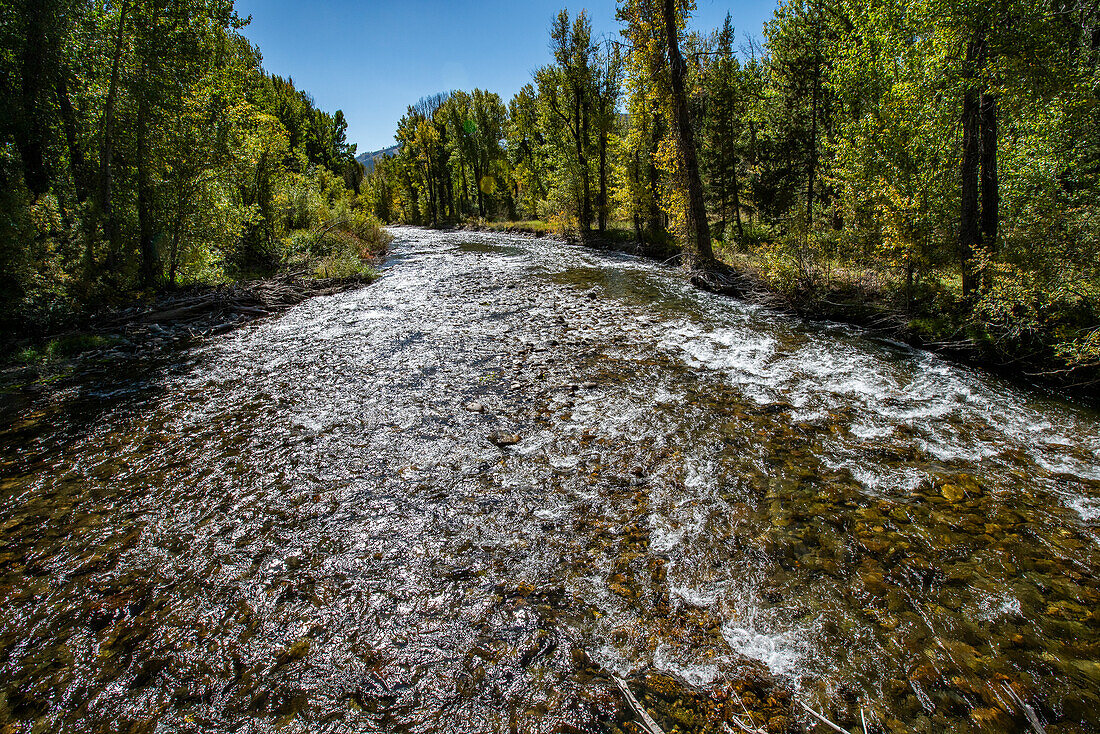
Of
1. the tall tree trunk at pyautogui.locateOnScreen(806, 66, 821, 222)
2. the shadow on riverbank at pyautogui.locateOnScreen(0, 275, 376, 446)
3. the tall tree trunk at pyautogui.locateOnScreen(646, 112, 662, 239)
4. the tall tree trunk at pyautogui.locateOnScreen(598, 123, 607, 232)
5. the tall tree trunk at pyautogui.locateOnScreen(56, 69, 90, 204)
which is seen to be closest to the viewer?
the shadow on riverbank at pyautogui.locateOnScreen(0, 275, 376, 446)

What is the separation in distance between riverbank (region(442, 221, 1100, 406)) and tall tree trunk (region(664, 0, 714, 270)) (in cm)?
109

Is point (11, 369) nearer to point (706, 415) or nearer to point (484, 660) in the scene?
point (484, 660)

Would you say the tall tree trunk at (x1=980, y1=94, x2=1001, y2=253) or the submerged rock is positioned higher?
the tall tree trunk at (x1=980, y1=94, x2=1001, y2=253)

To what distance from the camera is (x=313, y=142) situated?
197 feet

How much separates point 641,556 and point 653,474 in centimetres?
157

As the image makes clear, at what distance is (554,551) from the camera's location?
4.92m

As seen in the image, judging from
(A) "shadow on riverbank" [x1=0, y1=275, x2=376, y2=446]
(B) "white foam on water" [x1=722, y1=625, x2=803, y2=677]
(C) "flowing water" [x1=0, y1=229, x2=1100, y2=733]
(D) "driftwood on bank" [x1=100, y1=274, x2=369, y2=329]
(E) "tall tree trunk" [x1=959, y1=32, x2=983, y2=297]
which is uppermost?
(E) "tall tree trunk" [x1=959, y1=32, x2=983, y2=297]

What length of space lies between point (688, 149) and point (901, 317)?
1064 cm

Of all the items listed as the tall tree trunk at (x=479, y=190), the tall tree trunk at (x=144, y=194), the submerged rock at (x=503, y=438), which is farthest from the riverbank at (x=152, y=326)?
the tall tree trunk at (x=479, y=190)

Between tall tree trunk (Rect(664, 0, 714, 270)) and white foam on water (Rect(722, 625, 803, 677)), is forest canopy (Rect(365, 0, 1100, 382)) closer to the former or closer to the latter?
tall tree trunk (Rect(664, 0, 714, 270))

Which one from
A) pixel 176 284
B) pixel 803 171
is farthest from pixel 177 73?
pixel 803 171

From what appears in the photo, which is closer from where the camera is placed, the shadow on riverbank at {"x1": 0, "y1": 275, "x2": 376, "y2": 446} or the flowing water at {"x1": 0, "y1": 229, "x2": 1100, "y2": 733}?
the flowing water at {"x1": 0, "y1": 229, "x2": 1100, "y2": 733}

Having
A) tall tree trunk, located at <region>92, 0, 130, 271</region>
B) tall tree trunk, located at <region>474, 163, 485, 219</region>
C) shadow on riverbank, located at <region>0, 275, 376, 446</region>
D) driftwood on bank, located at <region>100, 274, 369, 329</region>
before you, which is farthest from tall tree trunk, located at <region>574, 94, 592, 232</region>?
tall tree trunk, located at <region>474, 163, 485, 219</region>

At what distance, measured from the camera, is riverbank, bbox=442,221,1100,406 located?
26.0 ft
